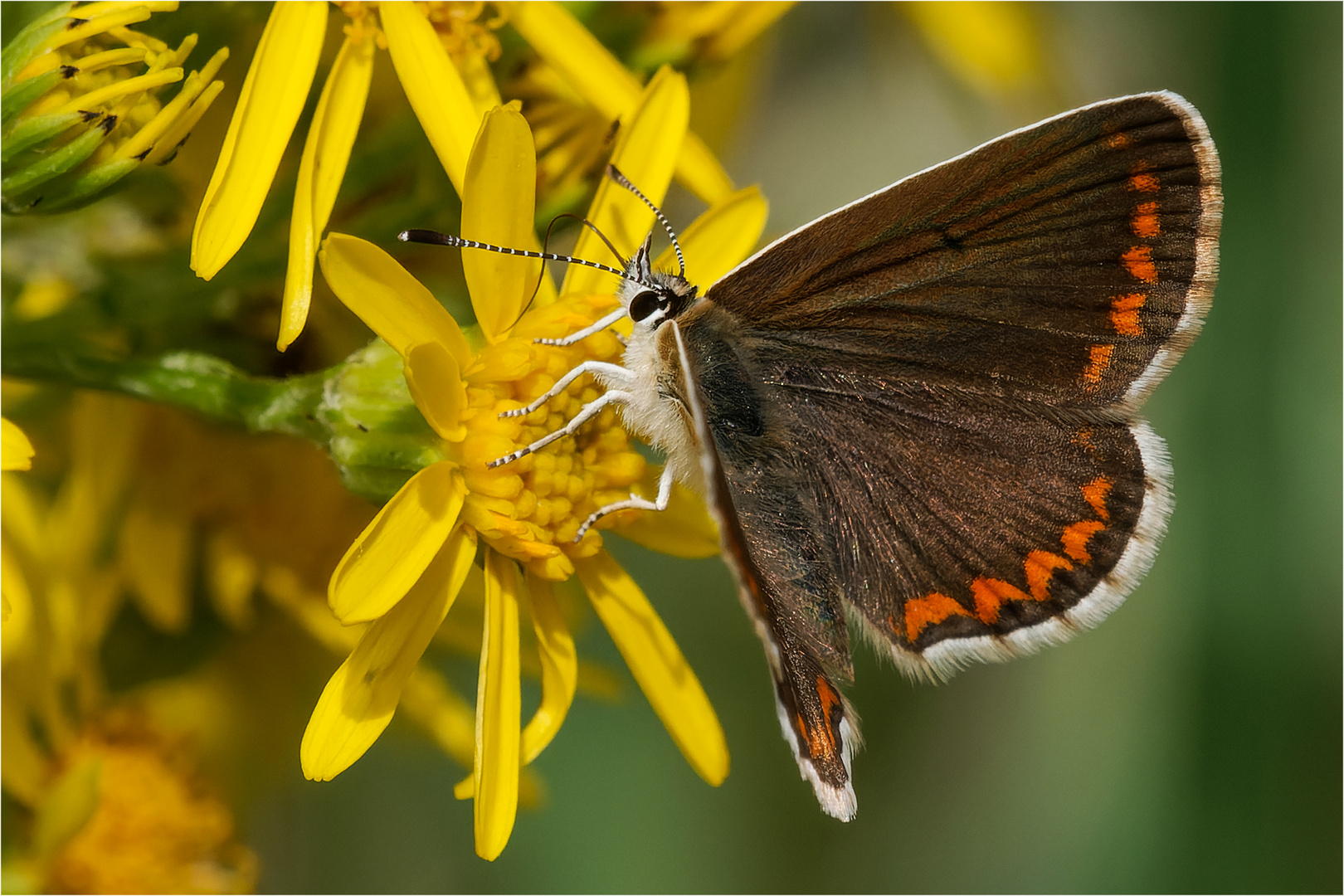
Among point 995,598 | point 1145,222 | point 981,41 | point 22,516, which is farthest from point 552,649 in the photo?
point 981,41

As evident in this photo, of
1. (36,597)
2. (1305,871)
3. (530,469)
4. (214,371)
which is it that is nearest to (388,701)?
(530,469)

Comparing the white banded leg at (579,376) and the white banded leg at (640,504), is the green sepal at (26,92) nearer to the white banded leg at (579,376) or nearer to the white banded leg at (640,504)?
the white banded leg at (579,376)

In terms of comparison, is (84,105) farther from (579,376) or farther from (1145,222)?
(1145,222)

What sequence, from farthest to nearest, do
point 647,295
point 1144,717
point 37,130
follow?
1. point 1144,717
2. point 647,295
3. point 37,130

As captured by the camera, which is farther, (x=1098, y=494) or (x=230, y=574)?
(x=230, y=574)

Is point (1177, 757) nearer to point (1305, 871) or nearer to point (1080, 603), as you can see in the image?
point (1305, 871)

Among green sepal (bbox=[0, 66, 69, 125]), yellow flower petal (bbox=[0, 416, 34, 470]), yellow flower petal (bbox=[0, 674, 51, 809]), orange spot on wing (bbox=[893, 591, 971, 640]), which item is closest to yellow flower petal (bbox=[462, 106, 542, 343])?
green sepal (bbox=[0, 66, 69, 125])

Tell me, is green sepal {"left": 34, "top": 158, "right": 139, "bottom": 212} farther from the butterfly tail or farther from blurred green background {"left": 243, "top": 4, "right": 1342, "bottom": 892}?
blurred green background {"left": 243, "top": 4, "right": 1342, "bottom": 892}

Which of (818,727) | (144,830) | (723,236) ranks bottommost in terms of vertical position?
(144,830)
